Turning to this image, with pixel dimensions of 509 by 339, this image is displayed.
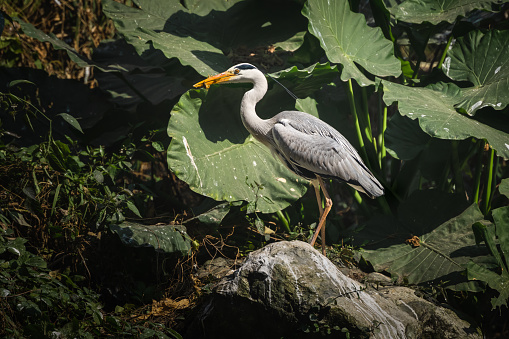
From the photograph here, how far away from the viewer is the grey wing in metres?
3.41

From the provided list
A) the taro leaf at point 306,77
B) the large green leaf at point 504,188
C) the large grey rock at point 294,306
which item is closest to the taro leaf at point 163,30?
the taro leaf at point 306,77

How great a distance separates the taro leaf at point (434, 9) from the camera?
4082mm

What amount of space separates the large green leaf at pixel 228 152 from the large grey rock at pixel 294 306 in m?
0.79

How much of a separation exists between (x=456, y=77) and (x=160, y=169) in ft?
9.58

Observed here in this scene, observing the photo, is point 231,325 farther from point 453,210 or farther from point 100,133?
point 100,133

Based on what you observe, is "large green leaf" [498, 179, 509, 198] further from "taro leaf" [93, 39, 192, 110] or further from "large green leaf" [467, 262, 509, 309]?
"taro leaf" [93, 39, 192, 110]

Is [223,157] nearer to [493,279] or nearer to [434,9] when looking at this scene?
[493,279]

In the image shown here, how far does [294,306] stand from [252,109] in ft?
4.78

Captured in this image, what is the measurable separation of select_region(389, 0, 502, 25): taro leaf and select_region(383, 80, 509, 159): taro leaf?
21.7 inches

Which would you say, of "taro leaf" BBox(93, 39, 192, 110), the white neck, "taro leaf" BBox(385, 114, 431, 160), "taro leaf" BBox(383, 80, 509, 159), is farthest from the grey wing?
"taro leaf" BBox(93, 39, 192, 110)

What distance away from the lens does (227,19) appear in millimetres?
4703

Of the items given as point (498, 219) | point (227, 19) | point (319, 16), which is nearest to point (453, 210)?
point (498, 219)

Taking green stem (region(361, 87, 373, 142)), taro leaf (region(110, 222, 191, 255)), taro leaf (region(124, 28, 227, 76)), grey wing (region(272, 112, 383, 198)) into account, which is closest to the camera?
taro leaf (region(110, 222, 191, 255))

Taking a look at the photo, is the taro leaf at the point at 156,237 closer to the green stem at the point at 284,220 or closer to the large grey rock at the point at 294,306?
the large grey rock at the point at 294,306
